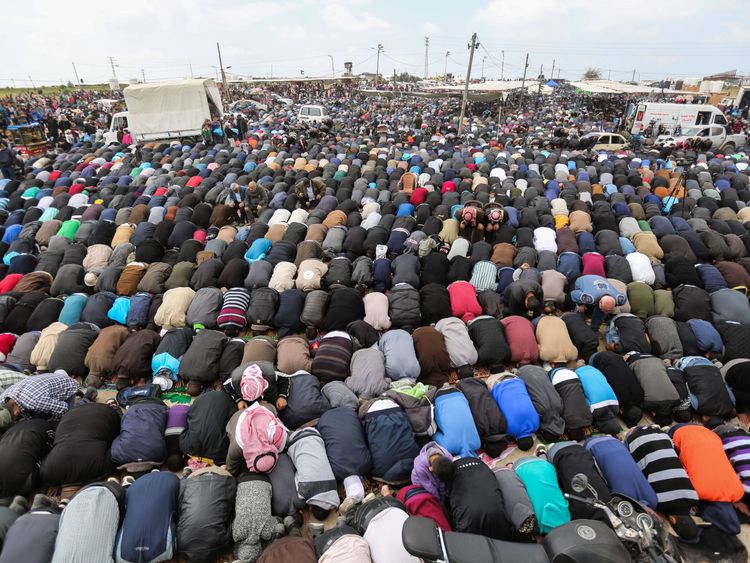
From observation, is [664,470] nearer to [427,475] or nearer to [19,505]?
[427,475]

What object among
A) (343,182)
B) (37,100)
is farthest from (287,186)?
(37,100)

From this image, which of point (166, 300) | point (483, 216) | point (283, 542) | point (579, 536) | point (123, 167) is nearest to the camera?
point (579, 536)

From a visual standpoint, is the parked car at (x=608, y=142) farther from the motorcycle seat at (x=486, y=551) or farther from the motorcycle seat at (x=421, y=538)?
the motorcycle seat at (x=421, y=538)

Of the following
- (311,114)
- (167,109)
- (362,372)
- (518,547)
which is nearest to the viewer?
(518,547)

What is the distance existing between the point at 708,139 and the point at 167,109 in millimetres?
24470

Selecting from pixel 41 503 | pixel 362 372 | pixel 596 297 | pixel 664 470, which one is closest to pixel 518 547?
pixel 664 470

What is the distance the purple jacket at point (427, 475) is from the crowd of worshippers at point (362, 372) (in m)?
0.03

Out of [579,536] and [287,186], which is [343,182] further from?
[579,536]

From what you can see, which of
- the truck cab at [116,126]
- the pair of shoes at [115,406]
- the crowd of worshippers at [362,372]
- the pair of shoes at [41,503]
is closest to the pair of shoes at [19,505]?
the crowd of worshippers at [362,372]

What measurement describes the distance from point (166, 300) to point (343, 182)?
19.9ft

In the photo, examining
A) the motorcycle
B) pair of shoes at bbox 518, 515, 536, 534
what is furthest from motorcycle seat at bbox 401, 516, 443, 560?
pair of shoes at bbox 518, 515, 536, 534

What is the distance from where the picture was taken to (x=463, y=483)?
10.9 ft

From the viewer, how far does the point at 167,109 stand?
56.3ft

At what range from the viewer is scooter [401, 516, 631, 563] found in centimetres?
226
